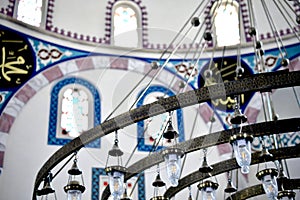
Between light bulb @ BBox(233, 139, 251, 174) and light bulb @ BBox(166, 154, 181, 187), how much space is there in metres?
0.35

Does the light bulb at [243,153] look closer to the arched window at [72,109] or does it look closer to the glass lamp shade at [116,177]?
the glass lamp shade at [116,177]

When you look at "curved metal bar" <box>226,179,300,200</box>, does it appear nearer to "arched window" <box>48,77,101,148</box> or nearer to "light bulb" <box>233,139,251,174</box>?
"light bulb" <box>233,139,251,174</box>

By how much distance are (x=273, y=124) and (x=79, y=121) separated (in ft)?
12.4

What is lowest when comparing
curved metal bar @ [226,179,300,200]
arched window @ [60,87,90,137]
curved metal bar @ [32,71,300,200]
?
curved metal bar @ [226,179,300,200]

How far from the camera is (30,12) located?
25.2 feet

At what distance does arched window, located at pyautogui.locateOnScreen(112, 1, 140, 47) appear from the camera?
8.09 metres

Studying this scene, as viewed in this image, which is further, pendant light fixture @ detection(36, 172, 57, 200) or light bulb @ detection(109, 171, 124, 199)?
pendant light fixture @ detection(36, 172, 57, 200)

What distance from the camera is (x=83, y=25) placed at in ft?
25.7

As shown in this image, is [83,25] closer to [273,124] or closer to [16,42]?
[16,42]

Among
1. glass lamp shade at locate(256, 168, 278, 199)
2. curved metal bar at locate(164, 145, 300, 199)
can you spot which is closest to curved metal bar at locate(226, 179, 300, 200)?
curved metal bar at locate(164, 145, 300, 199)

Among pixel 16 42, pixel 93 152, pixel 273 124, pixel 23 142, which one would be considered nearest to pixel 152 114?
pixel 273 124

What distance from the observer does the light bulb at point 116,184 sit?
3.51 metres

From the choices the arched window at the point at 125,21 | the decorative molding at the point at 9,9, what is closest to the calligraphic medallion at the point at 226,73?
the arched window at the point at 125,21

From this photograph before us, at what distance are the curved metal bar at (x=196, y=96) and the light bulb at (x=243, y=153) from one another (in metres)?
0.32
